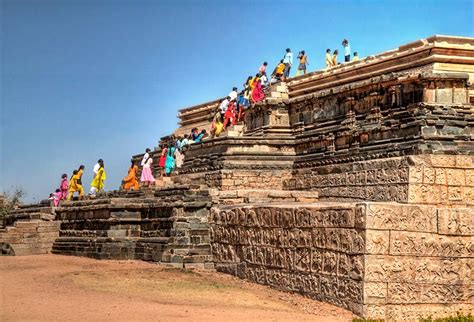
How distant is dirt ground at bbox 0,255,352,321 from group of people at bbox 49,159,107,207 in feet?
36.1

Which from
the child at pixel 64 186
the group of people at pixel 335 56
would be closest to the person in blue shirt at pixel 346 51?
the group of people at pixel 335 56

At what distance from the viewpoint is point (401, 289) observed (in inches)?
479

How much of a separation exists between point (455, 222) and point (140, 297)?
5.54 meters

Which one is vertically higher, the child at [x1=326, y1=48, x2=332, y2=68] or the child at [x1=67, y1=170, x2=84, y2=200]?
the child at [x1=326, y1=48, x2=332, y2=68]

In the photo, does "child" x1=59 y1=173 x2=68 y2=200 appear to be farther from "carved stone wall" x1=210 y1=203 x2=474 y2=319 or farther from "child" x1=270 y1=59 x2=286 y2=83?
"carved stone wall" x1=210 y1=203 x2=474 y2=319

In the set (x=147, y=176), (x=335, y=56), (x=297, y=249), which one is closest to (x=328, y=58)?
(x=335, y=56)

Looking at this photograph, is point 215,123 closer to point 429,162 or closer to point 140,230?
point 140,230

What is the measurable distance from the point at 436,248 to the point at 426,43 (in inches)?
411

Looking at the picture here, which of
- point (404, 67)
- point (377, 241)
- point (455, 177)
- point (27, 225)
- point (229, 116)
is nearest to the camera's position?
point (377, 241)

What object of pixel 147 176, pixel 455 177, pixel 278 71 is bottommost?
pixel 455 177

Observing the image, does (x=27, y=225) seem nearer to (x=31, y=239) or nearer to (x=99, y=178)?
(x=31, y=239)

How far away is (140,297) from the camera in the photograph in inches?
519

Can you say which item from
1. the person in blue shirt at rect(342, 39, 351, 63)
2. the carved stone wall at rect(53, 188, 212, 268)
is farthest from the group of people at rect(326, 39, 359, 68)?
the carved stone wall at rect(53, 188, 212, 268)

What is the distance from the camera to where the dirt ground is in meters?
11.7
